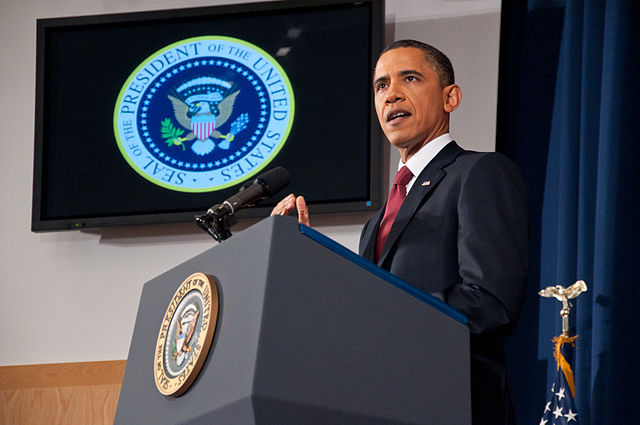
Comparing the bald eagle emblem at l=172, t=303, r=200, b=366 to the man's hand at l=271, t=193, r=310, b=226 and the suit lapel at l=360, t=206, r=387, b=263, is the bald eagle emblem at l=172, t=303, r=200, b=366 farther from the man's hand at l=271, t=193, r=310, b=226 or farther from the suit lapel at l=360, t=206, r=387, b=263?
the suit lapel at l=360, t=206, r=387, b=263

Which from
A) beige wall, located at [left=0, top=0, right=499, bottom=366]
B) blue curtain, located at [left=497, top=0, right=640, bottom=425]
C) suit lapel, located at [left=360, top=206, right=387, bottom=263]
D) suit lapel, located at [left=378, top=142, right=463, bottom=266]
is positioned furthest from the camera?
beige wall, located at [left=0, top=0, right=499, bottom=366]

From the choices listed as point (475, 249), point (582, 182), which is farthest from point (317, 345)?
point (582, 182)

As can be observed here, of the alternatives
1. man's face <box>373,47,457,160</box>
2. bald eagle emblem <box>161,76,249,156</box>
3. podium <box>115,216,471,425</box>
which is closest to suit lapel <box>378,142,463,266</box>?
man's face <box>373,47,457,160</box>

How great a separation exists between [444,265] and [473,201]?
0.44 ft

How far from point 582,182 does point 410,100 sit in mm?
1014

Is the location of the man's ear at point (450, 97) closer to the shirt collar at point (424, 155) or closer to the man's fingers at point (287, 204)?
the shirt collar at point (424, 155)

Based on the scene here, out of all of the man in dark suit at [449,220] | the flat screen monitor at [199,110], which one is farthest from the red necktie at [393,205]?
the flat screen monitor at [199,110]

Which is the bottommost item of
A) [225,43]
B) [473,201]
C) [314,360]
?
[314,360]

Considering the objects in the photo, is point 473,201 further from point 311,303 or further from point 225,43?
point 225,43

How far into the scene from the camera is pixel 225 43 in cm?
360

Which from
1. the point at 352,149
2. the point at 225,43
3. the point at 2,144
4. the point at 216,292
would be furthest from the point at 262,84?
the point at 216,292

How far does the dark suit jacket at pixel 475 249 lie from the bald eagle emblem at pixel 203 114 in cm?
160

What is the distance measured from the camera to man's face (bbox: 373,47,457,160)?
2129mm

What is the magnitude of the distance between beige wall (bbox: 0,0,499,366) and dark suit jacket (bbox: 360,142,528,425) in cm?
137
